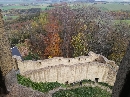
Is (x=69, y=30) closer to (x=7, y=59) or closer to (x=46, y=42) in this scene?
(x=46, y=42)

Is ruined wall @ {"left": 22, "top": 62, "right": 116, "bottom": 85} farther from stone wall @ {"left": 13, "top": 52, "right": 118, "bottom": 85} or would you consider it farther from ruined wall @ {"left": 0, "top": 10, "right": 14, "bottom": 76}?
ruined wall @ {"left": 0, "top": 10, "right": 14, "bottom": 76}

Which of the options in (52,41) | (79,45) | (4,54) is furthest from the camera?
(52,41)

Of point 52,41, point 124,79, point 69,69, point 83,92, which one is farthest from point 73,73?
point 124,79

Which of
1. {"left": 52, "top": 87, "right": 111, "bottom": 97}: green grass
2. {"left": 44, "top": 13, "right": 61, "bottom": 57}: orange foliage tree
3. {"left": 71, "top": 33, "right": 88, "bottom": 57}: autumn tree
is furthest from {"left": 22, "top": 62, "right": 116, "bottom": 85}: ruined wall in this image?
{"left": 44, "top": 13, "right": 61, "bottom": 57}: orange foliage tree

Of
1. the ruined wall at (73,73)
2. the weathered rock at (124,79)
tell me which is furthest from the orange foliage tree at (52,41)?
the weathered rock at (124,79)

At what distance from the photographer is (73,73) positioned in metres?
29.5

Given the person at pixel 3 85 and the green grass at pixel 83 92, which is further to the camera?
the green grass at pixel 83 92

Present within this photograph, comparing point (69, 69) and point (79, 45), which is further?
point (79, 45)

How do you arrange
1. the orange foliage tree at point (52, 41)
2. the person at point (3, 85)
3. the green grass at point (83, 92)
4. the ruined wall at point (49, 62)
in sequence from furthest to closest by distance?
the orange foliage tree at point (52, 41) → the ruined wall at point (49, 62) → the green grass at point (83, 92) → the person at point (3, 85)

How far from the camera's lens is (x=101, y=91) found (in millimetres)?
28516

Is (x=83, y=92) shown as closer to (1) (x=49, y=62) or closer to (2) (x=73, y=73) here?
(2) (x=73, y=73)

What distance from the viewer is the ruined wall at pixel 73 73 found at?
26.5 meters

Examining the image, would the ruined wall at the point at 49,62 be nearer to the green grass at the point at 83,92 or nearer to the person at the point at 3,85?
the green grass at the point at 83,92

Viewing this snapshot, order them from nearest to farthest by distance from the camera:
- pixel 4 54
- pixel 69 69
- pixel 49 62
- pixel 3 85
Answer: pixel 3 85, pixel 4 54, pixel 69 69, pixel 49 62
